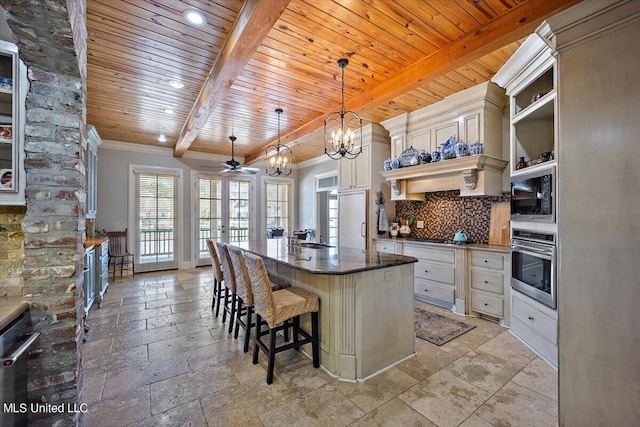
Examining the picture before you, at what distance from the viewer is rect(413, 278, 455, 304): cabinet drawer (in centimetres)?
369

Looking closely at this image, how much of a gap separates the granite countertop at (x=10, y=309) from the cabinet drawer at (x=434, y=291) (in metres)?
3.56

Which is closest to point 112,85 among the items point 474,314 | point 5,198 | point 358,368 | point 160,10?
point 160,10

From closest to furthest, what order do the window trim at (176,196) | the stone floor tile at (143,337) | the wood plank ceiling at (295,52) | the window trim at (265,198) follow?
the wood plank ceiling at (295,52) < the stone floor tile at (143,337) < the window trim at (176,196) < the window trim at (265,198)

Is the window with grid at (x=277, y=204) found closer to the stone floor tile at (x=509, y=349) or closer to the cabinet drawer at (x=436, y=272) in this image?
the cabinet drawer at (x=436, y=272)

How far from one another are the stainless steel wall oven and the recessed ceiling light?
3395 mm

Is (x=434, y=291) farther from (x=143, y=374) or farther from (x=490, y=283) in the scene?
(x=143, y=374)

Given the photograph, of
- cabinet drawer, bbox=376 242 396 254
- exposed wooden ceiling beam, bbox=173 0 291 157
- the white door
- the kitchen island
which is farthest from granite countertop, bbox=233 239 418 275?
the white door

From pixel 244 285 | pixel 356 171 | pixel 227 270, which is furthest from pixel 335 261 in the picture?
pixel 356 171

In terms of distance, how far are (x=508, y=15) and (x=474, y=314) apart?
3174mm

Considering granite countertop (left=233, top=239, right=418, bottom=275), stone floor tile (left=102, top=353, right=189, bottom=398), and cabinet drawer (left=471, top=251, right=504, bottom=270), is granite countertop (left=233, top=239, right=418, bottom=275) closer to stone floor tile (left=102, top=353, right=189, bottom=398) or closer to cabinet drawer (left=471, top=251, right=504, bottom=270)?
stone floor tile (left=102, top=353, right=189, bottom=398)

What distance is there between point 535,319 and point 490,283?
71 centimetres

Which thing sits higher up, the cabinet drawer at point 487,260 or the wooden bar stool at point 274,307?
the cabinet drawer at point 487,260

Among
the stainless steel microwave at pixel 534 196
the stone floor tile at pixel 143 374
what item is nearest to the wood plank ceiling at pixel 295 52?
the stainless steel microwave at pixel 534 196

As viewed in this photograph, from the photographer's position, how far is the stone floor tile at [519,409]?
5.83 feet
